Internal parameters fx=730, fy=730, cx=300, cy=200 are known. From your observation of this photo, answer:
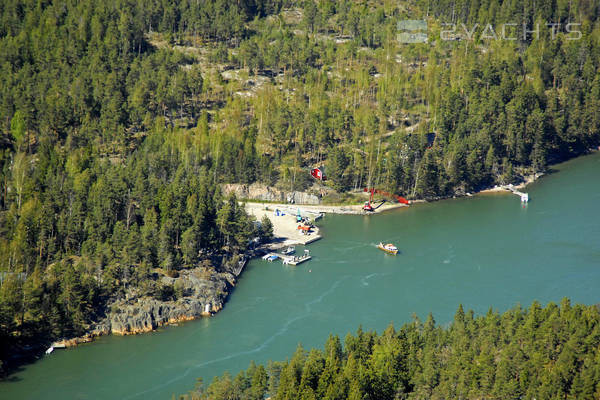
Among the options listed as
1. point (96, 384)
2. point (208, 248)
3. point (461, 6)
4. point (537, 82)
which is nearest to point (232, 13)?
point (461, 6)

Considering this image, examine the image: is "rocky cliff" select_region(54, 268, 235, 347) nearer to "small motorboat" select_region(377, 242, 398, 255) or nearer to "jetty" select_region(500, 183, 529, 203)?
"small motorboat" select_region(377, 242, 398, 255)

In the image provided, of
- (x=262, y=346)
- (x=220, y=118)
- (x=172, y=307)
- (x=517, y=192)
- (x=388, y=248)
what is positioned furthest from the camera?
(x=220, y=118)

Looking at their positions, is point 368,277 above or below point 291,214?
below

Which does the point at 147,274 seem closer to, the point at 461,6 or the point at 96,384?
the point at 96,384

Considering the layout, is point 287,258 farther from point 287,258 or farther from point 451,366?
point 451,366

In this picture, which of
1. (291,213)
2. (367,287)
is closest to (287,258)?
(367,287)
